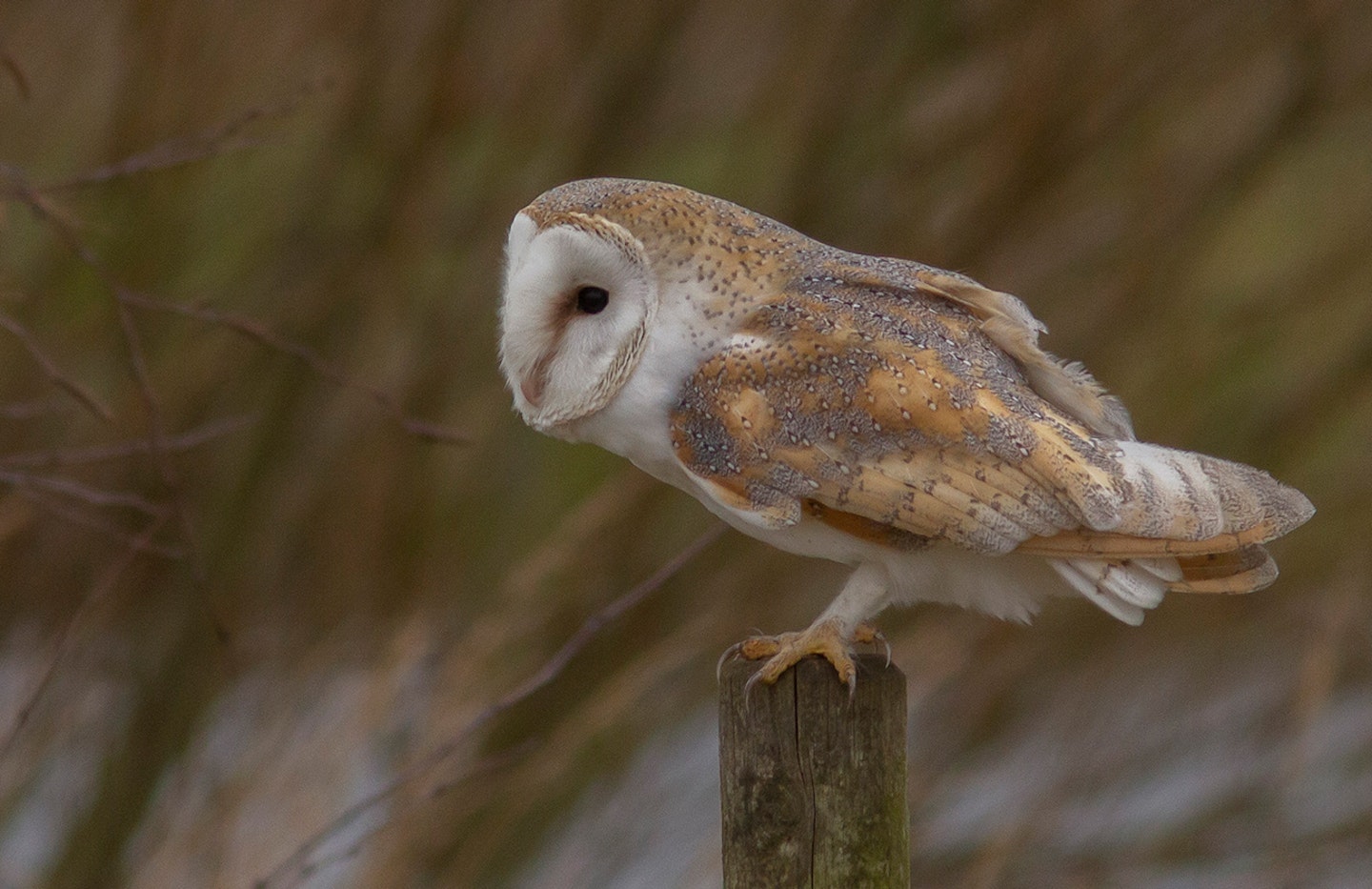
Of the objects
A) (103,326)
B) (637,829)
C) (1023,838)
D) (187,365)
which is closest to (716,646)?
(637,829)

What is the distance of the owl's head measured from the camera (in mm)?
1875

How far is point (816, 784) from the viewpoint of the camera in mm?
1824

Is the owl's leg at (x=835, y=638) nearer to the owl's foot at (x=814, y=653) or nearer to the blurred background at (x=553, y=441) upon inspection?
the owl's foot at (x=814, y=653)

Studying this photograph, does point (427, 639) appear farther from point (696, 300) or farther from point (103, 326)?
point (696, 300)

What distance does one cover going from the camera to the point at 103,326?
13.4 feet

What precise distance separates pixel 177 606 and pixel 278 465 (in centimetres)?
48

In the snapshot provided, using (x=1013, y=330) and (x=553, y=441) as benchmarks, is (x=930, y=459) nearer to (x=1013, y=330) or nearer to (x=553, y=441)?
(x=1013, y=330)

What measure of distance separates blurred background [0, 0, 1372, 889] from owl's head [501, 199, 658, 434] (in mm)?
1726

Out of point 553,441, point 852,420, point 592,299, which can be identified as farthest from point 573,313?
point 553,441

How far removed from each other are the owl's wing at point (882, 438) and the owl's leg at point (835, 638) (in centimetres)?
10

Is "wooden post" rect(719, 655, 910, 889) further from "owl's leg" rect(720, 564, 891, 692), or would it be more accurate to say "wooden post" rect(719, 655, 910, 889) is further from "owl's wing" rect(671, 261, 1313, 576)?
"owl's wing" rect(671, 261, 1313, 576)

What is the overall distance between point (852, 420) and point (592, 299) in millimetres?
367

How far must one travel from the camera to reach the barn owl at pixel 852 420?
1804 mm

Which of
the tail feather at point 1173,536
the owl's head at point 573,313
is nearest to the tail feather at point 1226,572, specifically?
the tail feather at point 1173,536
